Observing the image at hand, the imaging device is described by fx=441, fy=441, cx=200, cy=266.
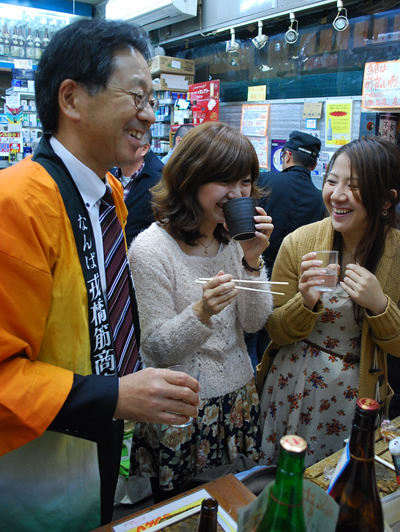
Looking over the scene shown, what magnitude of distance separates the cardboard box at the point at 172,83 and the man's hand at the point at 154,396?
6097mm

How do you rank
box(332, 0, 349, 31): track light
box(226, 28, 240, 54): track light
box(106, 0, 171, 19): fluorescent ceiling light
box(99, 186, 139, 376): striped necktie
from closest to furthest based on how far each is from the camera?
1. box(99, 186, 139, 376): striped necktie
2. box(332, 0, 349, 31): track light
3. box(226, 28, 240, 54): track light
4. box(106, 0, 171, 19): fluorescent ceiling light

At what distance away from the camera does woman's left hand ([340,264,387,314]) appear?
1.51 meters

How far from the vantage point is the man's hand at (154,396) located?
93cm

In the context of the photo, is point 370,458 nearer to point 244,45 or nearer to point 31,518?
point 31,518

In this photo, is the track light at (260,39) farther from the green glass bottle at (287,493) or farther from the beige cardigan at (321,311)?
the green glass bottle at (287,493)

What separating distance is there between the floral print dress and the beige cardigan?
62 mm

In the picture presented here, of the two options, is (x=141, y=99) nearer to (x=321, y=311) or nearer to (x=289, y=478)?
(x=289, y=478)

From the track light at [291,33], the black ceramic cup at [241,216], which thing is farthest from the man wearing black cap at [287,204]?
the track light at [291,33]

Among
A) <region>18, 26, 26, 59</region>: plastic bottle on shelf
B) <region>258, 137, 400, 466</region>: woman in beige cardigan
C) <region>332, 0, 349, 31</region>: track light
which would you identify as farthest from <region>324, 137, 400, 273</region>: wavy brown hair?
<region>18, 26, 26, 59</region>: plastic bottle on shelf

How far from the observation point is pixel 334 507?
0.61 metres

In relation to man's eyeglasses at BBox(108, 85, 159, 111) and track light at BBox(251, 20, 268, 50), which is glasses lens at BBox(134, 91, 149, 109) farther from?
track light at BBox(251, 20, 268, 50)

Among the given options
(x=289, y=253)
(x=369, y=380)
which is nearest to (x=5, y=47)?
(x=289, y=253)

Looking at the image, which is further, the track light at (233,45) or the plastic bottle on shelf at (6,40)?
the plastic bottle on shelf at (6,40)

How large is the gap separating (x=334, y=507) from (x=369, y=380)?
3.57ft
